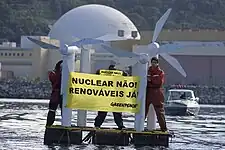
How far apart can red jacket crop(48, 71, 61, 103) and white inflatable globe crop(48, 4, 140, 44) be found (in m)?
88.7

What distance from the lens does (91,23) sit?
113 m

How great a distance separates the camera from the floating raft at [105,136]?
20.2 metres

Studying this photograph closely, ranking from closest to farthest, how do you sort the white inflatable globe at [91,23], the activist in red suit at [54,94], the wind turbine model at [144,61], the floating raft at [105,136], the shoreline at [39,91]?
the floating raft at [105,136]
the wind turbine model at [144,61]
the activist in red suit at [54,94]
the shoreline at [39,91]
the white inflatable globe at [91,23]

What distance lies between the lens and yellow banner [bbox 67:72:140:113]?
2025 cm

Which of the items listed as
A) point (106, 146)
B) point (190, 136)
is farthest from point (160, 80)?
point (190, 136)

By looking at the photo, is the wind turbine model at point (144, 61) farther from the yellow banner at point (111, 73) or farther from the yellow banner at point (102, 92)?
the yellow banner at point (111, 73)

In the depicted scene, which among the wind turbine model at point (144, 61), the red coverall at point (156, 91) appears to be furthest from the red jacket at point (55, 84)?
the red coverall at point (156, 91)

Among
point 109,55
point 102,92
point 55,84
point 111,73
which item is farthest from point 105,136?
point 109,55

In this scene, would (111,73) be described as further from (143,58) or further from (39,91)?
(39,91)

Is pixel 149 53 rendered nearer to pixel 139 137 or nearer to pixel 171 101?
pixel 139 137

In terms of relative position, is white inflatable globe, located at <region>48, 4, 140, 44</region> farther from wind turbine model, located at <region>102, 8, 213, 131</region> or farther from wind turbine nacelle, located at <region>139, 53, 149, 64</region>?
wind turbine nacelle, located at <region>139, 53, 149, 64</region>

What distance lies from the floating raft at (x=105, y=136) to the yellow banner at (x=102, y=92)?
546 mm

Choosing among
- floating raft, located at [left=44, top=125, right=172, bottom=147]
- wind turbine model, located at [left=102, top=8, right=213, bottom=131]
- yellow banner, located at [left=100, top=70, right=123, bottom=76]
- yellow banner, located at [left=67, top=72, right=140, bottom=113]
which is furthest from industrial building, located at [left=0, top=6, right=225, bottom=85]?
floating raft, located at [left=44, top=125, right=172, bottom=147]

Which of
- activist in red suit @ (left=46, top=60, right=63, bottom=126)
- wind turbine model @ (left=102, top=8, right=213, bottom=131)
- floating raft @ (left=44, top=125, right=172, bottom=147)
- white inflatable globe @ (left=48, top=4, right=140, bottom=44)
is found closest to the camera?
floating raft @ (left=44, top=125, right=172, bottom=147)
